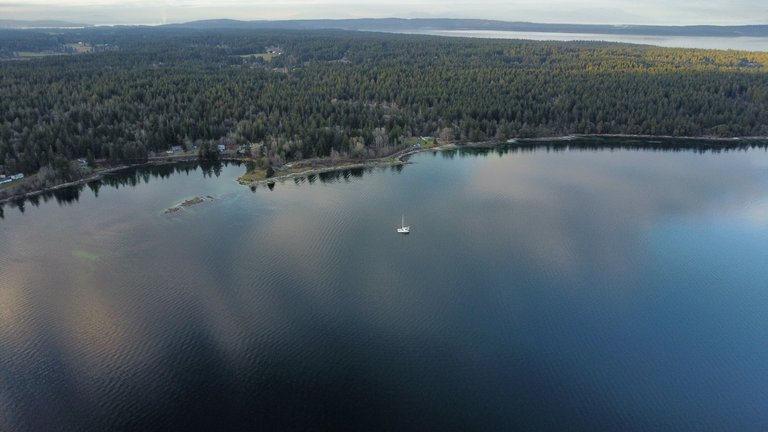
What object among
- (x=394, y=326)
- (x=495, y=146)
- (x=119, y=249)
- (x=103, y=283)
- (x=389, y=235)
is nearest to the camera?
(x=394, y=326)

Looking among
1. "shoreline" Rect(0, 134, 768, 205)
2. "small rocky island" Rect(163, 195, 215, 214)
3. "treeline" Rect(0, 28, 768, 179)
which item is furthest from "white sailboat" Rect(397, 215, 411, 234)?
"treeline" Rect(0, 28, 768, 179)

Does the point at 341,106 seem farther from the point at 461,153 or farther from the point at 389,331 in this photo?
the point at 389,331

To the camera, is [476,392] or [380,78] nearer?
[476,392]

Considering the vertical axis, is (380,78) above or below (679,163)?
above

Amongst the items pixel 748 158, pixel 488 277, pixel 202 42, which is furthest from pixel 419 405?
pixel 202 42

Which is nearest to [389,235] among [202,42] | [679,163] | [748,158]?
[679,163]

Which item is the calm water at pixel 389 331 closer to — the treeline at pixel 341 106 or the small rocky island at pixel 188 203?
the small rocky island at pixel 188 203

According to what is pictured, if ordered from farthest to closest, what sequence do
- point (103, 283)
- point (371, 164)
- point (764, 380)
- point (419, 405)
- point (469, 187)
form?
point (371, 164) < point (469, 187) < point (103, 283) < point (764, 380) < point (419, 405)

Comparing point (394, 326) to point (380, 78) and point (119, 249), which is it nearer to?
point (119, 249)
